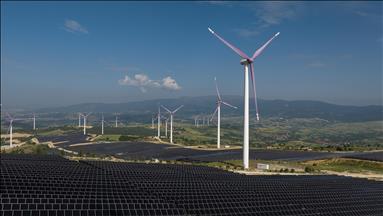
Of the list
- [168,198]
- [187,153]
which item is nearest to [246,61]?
[168,198]

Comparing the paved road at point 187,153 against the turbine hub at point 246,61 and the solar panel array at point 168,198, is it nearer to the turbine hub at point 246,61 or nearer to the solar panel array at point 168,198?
the turbine hub at point 246,61

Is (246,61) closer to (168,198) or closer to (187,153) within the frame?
(168,198)

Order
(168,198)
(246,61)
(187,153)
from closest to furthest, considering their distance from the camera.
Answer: (168,198), (246,61), (187,153)

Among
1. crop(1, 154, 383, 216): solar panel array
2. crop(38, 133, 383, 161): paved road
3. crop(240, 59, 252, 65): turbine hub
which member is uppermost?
crop(240, 59, 252, 65): turbine hub

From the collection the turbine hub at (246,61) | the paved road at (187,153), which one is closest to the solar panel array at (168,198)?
Result: the turbine hub at (246,61)

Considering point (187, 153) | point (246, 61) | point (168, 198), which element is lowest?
point (187, 153)

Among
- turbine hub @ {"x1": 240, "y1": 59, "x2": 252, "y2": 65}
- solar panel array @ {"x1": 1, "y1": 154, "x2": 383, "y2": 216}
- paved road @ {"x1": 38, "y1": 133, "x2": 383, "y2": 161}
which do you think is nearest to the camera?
solar panel array @ {"x1": 1, "y1": 154, "x2": 383, "y2": 216}

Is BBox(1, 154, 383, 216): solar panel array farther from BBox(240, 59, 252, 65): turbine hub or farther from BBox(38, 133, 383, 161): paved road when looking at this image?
BBox(38, 133, 383, 161): paved road

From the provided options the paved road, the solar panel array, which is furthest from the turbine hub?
the paved road

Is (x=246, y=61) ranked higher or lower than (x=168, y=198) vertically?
higher

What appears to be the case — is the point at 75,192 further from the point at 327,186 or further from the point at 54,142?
the point at 54,142

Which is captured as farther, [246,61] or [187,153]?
[187,153]
